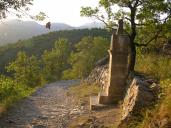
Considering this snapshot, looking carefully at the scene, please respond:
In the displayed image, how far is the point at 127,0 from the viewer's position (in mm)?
15789

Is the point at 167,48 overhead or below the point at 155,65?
overhead

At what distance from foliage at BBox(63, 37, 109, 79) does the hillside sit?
172ft

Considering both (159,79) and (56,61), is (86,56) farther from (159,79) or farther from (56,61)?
(159,79)

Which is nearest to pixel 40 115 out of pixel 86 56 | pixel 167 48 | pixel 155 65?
pixel 155 65

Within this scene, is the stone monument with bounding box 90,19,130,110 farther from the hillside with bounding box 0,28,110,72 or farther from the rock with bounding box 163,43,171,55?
the hillside with bounding box 0,28,110,72

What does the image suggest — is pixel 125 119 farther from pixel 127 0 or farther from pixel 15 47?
pixel 15 47

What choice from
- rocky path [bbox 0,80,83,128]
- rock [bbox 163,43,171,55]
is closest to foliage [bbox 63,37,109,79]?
rock [bbox 163,43,171,55]

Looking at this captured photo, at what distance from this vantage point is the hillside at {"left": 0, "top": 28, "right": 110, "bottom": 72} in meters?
117

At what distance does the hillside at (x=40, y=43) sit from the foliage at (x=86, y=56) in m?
52.3

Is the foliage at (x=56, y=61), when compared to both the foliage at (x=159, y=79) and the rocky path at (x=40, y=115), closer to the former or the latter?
the foliage at (x=159, y=79)

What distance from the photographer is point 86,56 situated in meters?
56.2

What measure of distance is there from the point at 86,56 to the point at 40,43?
72514 millimetres

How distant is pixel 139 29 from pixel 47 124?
683cm

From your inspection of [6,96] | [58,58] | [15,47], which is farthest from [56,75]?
[15,47]
